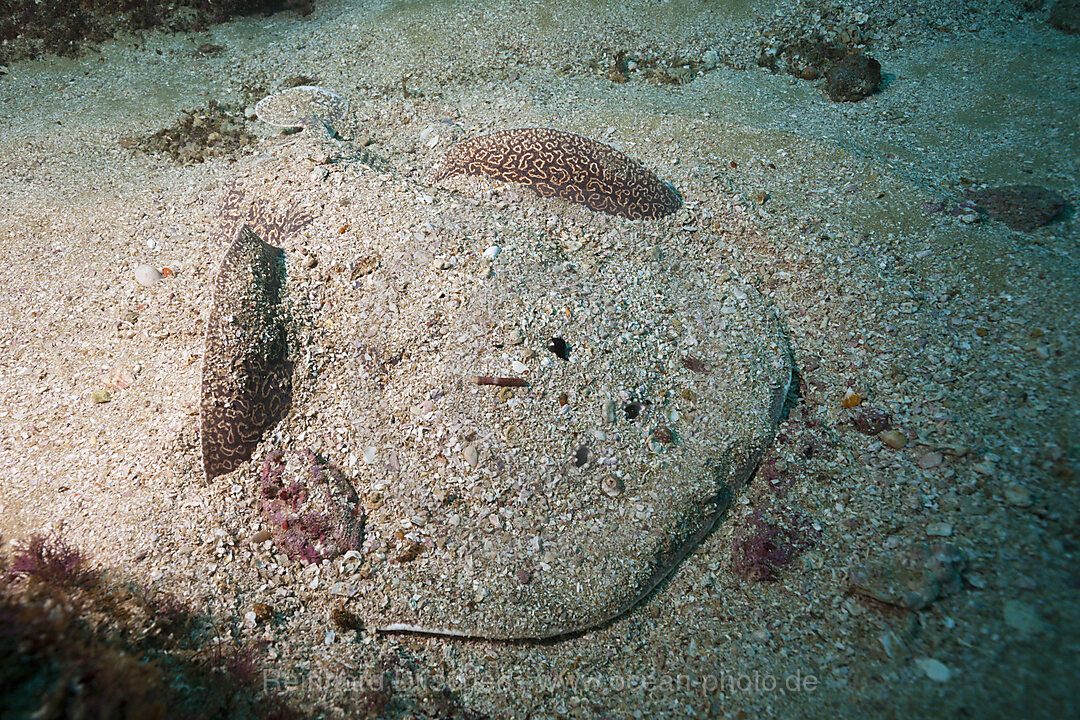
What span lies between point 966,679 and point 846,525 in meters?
1.17

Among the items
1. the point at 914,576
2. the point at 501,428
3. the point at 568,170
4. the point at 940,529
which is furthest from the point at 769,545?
the point at 568,170

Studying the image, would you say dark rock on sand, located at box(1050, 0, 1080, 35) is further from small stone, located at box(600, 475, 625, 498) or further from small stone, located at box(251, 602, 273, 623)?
small stone, located at box(251, 602, 273, 623)

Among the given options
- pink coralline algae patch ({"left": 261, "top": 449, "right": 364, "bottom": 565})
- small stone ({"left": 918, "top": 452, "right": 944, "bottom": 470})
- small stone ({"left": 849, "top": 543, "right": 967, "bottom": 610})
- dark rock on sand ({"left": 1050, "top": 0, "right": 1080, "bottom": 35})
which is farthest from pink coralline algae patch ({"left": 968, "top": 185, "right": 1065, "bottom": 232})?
pink coralline algae patch ({"left": 261, "top": 449, "right": 364, "bottom": 565})

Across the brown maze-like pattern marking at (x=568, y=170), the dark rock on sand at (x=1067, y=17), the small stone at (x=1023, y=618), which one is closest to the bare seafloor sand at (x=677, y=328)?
the small stone at (x=1023, y=618)

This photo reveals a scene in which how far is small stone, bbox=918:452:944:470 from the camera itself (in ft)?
12.5

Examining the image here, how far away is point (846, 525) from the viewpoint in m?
3.78

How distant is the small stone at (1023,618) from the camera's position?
2.75 meters

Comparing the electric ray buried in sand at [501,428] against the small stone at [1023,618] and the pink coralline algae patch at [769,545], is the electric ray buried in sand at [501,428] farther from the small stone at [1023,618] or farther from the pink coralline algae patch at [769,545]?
the small stone at [1023,618]

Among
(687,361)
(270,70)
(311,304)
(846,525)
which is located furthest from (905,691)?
(270,70)

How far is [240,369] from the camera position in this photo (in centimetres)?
383

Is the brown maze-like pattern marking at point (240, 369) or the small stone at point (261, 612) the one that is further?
the brown maze-like pattern marking at point (240, 369)

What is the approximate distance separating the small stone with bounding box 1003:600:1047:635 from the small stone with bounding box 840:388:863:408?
189 centimetres

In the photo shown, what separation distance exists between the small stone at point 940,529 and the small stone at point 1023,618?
52 cm

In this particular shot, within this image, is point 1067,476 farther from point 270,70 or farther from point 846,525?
point 270,70
